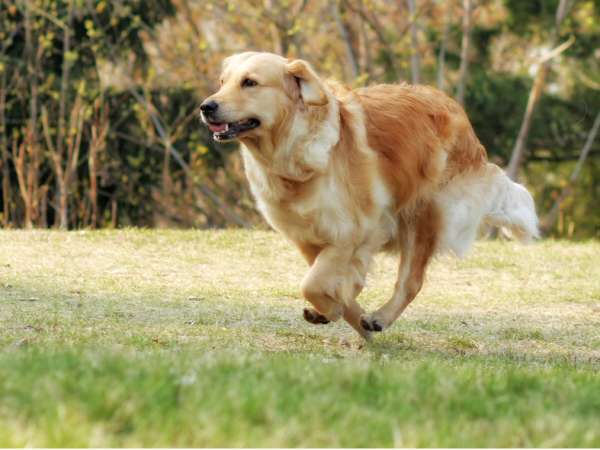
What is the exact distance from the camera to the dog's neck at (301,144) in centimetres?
620

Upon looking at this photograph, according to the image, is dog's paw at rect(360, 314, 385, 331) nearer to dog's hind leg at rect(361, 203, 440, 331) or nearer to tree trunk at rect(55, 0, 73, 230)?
dog's hind leg at rect(361, 203, 440, 331)

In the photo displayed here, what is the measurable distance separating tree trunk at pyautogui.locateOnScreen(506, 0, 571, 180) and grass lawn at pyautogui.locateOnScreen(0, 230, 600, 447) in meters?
4.91

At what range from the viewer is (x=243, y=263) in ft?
35.0

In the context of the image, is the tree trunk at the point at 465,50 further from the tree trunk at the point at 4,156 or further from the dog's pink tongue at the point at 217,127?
the dog's pink tongue at the point at 217,127

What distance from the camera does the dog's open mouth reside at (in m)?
6.07

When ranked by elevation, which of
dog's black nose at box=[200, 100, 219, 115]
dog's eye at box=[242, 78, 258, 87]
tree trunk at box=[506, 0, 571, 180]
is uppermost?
dog's eye at box=[242, 78, 258, 87]

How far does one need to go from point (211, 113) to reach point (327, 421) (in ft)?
9.35

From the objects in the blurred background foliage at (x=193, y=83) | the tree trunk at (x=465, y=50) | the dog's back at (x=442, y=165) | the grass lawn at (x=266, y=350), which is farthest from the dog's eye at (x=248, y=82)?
the tree trunk at (x=465, y=50)

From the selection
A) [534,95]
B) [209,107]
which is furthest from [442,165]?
[534,95]

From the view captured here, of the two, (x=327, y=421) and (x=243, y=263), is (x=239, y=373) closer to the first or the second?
(x=327, y=421)

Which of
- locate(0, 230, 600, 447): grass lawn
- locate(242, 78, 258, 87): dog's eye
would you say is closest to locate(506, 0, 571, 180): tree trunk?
locate(0, 230, 600, 447): grass lawn

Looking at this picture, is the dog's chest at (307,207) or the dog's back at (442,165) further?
the dog's back at (442,165)

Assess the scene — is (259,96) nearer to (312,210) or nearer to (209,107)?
(209,107)

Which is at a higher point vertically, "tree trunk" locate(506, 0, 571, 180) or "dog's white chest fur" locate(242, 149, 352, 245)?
"dog's white chest fur" locate(242, 149, 352, 245)
